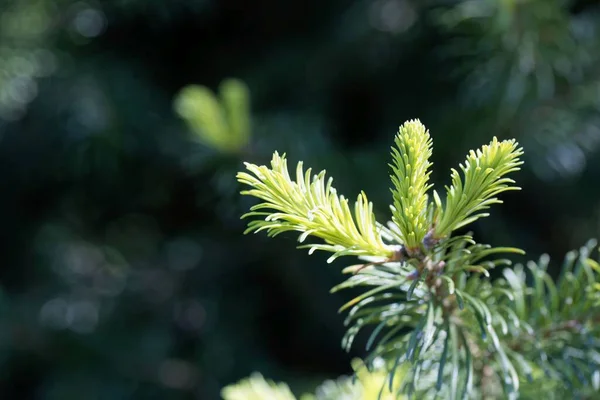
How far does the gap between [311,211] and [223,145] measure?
0.35 metres

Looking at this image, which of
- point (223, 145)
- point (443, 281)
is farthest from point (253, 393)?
point (223, 145)

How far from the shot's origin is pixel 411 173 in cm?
23

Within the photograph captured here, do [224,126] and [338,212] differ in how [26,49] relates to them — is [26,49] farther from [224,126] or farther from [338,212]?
[338,212]

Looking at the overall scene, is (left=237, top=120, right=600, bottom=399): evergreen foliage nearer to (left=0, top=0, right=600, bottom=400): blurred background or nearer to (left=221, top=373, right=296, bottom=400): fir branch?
(left=221, top=373, right=296, bottom=400): fir branch

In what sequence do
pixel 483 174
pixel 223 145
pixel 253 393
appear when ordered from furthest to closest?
pixel 223 145
pixel 253 393
pixel 483 174

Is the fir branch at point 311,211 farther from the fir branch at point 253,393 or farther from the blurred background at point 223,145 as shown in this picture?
the blurred background at point 223,145

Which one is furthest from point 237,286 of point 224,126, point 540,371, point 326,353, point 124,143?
point 540,371

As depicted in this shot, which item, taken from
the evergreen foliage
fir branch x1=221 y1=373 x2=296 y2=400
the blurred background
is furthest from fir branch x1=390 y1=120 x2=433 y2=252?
the blurred background

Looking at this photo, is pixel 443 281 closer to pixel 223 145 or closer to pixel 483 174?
pixel 483 174

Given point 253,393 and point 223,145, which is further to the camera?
point 223,145

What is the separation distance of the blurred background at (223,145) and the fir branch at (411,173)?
1.05 ft

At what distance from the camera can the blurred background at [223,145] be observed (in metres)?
0.66

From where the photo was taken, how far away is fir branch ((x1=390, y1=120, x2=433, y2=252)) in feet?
0.76

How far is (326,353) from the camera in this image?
94 centimetres
